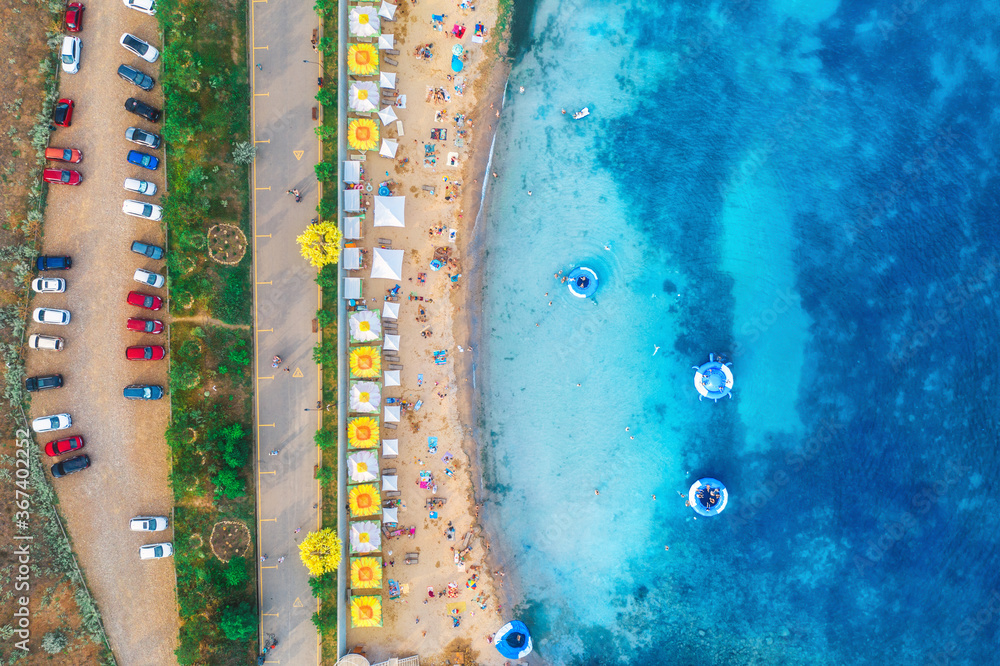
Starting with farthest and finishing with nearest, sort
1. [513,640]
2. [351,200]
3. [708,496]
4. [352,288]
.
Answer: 1. [513,640]
2. [708,496]
3. [352,288]
4. [351,200]

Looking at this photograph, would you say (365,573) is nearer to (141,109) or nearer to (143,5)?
(141,109)

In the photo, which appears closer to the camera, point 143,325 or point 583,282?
point 143,325

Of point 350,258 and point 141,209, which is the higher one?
point 141,209

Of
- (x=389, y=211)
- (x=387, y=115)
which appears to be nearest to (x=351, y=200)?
(x=389, y=211)

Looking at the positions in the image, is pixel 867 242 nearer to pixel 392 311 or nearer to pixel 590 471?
pixel 590 471

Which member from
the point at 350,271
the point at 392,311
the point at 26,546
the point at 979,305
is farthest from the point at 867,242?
the point at 26,546

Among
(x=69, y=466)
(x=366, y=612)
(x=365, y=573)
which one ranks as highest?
(x=69, y=466)

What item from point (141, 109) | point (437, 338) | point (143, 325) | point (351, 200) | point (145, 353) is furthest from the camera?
point (437, 338)
